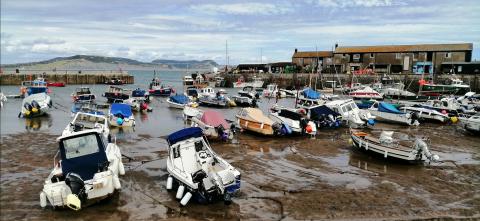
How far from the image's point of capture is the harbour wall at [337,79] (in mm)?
56438

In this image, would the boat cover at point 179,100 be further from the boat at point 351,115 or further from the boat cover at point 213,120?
the boat cover at point 213,120

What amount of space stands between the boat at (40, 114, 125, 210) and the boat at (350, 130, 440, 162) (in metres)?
12.2

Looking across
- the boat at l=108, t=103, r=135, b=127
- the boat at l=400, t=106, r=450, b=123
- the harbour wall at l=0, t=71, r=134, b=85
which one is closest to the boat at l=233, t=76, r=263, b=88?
the harbour wall at l=0, t=71, r=134, b=85

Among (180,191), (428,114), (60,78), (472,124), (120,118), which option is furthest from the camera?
(60,78)

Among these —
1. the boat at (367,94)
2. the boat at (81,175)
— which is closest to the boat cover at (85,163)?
the boat at (81,175)

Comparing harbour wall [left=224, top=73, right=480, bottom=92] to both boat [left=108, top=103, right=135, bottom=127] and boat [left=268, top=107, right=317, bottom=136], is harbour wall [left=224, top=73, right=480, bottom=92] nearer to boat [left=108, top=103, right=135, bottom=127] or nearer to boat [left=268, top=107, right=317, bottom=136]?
boat [left=268, top=107, right=317, bottom=136]

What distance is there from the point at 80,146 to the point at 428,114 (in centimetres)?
2724

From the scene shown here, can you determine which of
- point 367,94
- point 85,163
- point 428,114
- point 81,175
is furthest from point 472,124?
point 367,94

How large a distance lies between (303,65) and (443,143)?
60.2 m

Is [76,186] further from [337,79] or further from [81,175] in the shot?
[337,79]

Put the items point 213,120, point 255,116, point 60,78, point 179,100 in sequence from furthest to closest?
point 60,78 < point 179,100 < point 255,116 < point 213,120

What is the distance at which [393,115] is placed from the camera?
1197 inches

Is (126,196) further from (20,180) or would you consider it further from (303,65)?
(303,65)

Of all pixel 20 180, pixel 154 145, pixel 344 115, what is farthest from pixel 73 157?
pixel 344 115
